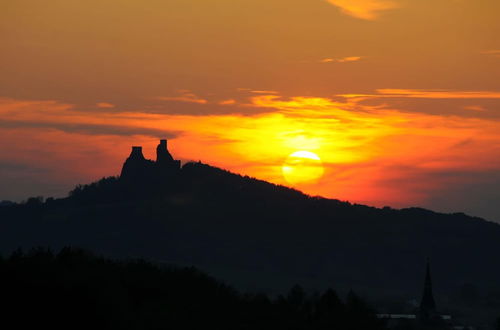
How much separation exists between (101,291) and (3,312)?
19504 millimetres

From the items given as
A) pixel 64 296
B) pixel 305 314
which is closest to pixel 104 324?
pixel 64 296

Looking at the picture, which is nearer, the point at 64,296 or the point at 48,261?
the point at 64,296

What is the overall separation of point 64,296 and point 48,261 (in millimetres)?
29116

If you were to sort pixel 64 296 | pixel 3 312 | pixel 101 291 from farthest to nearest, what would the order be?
pixel 101 291 → pixel 64 296 → pixel 3 312

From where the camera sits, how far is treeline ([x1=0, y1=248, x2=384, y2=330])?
393 feet

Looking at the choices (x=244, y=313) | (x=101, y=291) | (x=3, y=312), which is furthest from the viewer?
(x=244, y=313)

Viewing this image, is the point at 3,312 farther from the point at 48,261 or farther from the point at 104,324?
the point at 48,261

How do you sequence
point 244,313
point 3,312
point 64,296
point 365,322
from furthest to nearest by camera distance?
point 365,322 → point 244,313 → point 64,296 → point 3,312

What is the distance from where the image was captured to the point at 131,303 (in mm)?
143125

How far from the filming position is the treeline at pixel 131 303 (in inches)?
4719

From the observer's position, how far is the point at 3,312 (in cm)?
11562

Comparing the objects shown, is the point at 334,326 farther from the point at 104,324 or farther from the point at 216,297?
the point at 104,324

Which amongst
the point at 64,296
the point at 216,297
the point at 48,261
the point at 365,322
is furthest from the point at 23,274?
the point at 365,322

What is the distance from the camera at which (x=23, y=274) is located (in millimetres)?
129125
